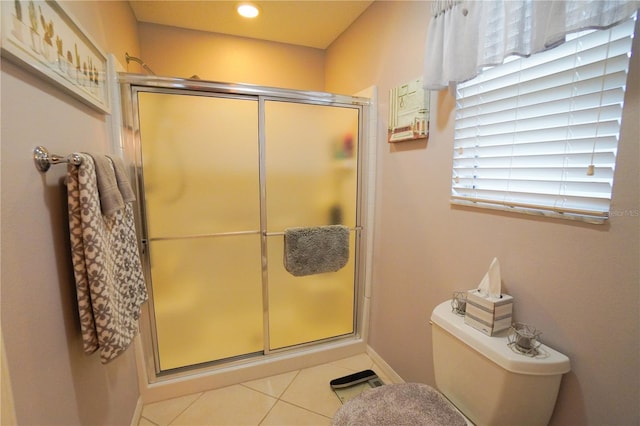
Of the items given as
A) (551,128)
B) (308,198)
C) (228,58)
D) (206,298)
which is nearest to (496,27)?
(551,128)

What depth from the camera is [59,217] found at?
85 cm

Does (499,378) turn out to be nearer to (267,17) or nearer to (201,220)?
(201,220)

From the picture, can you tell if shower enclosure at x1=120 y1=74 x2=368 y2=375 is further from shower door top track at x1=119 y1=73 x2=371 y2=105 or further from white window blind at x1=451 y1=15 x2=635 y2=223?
white window blind at x1=451 y1=15 x2=635 y2=223

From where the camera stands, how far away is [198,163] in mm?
1542

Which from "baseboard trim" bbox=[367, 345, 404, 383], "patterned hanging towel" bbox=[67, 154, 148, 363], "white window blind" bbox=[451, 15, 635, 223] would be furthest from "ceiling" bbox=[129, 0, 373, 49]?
"baseboard trim" bbox=[367, 345, 404, 383]

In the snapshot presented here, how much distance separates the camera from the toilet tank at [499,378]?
0.84 metres

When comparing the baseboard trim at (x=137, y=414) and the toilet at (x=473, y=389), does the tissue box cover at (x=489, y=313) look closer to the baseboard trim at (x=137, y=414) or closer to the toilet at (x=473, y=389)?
the toilet at (x=473, y=389)

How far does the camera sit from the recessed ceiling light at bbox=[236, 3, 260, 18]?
183 centimetres

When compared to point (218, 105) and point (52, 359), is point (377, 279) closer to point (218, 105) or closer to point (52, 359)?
point (218, 105)

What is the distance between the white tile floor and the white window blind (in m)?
1.42

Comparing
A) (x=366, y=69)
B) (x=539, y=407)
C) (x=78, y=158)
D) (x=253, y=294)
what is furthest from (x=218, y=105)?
(x=539, y=407)

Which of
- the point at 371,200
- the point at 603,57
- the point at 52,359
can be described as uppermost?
the point at 603,57

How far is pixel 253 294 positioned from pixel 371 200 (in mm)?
1015

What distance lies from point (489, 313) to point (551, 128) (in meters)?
0.66
